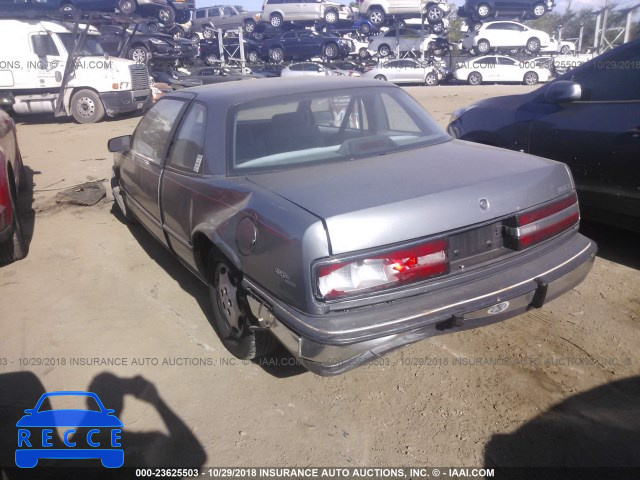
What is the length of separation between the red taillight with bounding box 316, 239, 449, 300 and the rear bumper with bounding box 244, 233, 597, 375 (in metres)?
0.10

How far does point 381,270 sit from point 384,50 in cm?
2854

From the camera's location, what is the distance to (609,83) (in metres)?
4.10

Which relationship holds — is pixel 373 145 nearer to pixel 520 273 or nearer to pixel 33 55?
pixel 520 273

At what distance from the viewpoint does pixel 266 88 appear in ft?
11.4

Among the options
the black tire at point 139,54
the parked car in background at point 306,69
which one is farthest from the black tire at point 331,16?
the black tire at point 139,54

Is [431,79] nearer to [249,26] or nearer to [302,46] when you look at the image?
[302,46]

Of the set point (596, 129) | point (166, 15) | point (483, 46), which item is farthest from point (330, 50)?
point (596, 129)

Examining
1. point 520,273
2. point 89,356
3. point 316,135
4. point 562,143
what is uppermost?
point 316,135

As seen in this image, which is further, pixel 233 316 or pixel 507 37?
pixel 507 37

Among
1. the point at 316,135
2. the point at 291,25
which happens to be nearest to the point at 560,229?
the point at 316,135

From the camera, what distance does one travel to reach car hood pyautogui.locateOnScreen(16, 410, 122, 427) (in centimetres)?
270

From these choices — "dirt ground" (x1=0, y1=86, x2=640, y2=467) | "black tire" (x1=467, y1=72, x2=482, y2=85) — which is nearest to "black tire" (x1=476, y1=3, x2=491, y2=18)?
"black tire" (x1=467, y1=72, x2=482, y2=85)

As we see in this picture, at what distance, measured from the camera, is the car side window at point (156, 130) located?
12.6 feet

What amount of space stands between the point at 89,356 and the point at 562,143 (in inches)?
149
